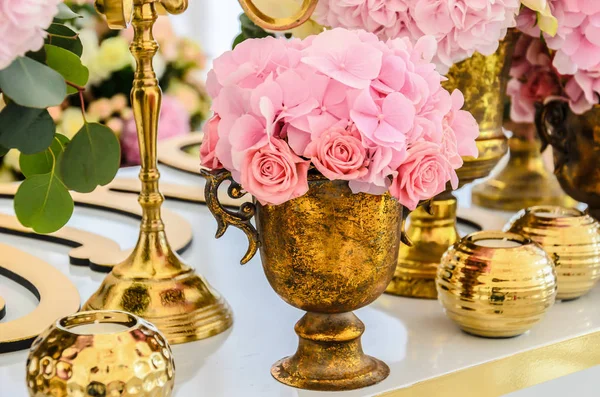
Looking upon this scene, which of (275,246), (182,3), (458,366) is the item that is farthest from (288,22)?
(458,366)

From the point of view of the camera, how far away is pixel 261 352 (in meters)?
0.87

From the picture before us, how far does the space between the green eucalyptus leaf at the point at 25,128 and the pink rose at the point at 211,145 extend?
0.44 feet

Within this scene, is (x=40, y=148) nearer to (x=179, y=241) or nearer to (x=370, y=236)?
(x=370, y=236)

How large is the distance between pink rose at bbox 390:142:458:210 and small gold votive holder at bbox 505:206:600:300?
0.29 meters

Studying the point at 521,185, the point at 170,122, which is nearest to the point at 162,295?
the point at 521,185

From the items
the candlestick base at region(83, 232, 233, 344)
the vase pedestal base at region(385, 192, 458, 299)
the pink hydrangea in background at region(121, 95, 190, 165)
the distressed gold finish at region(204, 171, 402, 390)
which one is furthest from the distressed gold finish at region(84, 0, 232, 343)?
the pink hydrangea in background at region(121, 95, 190, 165)

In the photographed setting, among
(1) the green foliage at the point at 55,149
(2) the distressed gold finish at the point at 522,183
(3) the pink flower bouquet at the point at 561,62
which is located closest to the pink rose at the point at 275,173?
(1) the green foliage at the point at 55,149

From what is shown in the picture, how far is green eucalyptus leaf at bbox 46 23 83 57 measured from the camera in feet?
2.48

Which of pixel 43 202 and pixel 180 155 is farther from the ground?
pixel 180 155

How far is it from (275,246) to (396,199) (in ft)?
0.32

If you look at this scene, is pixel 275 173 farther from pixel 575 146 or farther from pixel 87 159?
pixel 575 146

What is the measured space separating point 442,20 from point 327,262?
11.2 inches

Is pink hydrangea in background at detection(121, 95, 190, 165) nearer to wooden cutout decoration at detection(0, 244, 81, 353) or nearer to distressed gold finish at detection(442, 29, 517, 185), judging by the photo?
wooden cutout decoration at detection(0, 244, 81, 353)

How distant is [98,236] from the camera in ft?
3.96
